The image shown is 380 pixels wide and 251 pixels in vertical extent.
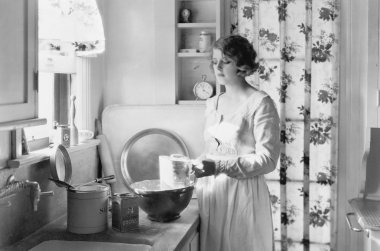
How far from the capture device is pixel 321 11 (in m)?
2.82

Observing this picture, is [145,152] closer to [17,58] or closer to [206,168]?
[206,168]

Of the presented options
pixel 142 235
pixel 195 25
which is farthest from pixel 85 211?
pixel 195 25

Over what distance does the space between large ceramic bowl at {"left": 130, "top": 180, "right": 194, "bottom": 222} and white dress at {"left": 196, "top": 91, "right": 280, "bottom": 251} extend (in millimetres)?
167

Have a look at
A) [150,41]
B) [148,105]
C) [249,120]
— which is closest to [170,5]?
[150,41]

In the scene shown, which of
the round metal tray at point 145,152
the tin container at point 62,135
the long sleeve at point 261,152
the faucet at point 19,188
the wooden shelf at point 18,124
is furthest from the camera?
the round metal tray at point 145,152

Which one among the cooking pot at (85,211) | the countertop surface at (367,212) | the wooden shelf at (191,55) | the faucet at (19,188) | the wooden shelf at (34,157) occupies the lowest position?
the countertop surface at (367,212)

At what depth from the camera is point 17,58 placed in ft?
4.88

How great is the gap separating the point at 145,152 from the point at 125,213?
83 cm

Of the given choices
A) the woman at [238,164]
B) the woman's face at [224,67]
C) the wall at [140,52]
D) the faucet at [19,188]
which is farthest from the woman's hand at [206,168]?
the wall at [140,52]

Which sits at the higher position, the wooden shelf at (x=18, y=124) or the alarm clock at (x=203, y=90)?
the alarm clock at (x=203, y=90)

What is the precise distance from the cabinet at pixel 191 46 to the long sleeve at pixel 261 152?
2.33 ft

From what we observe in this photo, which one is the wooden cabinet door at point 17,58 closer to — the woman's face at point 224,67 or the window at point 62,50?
the window at point 62,50

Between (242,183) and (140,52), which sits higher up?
(140,52)

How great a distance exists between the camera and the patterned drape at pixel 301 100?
2840 mm
